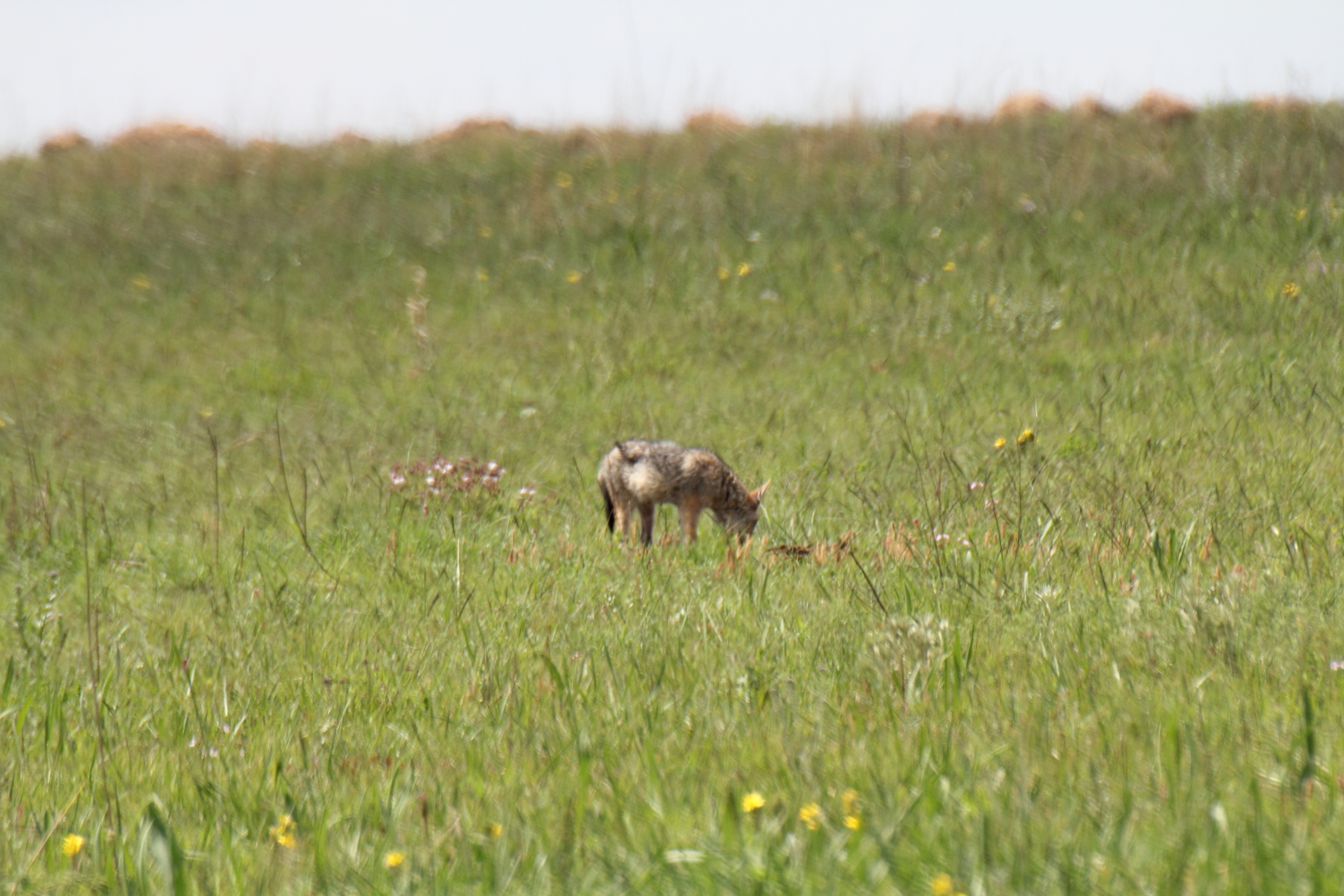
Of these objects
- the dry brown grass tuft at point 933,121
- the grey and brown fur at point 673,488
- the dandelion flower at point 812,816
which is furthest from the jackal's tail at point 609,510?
the dry brown grass tuft at point 933,121

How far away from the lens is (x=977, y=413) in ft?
27.7

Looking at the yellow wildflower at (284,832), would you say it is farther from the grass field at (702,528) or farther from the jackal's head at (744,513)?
the jackal's head at (744,513)

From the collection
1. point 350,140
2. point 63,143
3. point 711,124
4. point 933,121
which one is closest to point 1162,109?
point 933,121

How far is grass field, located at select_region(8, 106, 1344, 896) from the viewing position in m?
2.46

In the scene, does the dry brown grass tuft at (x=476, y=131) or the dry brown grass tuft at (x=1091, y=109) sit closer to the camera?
the dry brown grass tuft at (x=1091, y=109)

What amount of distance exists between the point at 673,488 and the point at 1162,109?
12093mm

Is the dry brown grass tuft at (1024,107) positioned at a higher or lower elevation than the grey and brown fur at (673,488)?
higher

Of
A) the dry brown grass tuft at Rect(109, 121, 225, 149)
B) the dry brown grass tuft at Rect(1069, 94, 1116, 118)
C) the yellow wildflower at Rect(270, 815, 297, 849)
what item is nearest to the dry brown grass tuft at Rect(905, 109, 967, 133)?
the dry brown grass tuft at Rect(1069, 94, 1116, 118)

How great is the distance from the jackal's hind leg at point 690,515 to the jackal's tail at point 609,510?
1.22ft

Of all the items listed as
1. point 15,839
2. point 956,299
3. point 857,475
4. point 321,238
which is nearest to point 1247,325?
point 956,299

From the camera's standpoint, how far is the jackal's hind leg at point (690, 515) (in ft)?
20.8

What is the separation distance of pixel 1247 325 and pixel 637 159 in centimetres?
866

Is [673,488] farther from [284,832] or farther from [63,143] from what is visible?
[63,143]

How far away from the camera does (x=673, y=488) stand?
6348 mm
